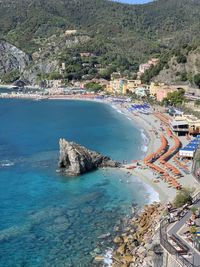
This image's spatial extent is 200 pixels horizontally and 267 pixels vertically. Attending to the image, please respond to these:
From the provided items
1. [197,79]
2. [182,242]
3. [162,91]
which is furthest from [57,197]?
[162,91]

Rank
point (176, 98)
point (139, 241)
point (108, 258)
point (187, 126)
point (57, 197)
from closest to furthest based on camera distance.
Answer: point (108, 258), point (139, 241), point (57, 197), point (187, 126), point (176, 98)

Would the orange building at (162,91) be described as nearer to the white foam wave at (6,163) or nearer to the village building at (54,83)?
the white foam wave at (6,163)

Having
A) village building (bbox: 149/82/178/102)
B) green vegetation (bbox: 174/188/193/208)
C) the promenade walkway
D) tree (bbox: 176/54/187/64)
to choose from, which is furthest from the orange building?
the promenade walkway

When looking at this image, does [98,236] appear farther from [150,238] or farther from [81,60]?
[81,60]

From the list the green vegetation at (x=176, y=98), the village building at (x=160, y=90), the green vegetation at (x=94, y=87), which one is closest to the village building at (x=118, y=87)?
the green vegetation at (x=94, y=87)

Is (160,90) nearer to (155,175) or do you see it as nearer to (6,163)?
(6,163)

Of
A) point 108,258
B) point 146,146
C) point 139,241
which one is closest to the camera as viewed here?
point 108,258

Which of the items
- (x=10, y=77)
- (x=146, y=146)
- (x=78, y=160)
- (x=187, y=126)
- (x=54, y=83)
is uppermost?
(x=187, y=126)

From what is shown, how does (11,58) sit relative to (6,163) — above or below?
above
